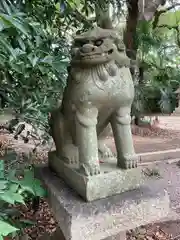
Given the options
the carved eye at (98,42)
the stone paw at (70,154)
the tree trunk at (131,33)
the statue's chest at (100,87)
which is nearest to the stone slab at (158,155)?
the tree trunk at (131,33)

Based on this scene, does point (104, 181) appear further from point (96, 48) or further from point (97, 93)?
point (96, 48)

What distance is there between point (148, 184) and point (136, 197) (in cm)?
13

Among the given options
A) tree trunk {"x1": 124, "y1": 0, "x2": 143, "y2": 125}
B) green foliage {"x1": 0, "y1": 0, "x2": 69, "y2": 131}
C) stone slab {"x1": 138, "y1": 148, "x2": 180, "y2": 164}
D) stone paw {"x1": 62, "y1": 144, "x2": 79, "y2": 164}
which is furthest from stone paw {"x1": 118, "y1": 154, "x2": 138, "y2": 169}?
tree trunk {"x1": 124, "y1": 0, "x2": 143, "y2": 125}

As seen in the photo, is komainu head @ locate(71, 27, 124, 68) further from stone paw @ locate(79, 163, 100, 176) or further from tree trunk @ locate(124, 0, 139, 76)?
tree trunk @ locate(124, 0, 139, 76)

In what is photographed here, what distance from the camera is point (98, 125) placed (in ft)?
4.29

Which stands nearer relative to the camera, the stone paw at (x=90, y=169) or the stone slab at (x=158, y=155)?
the stone paw at (x=90, y=169)

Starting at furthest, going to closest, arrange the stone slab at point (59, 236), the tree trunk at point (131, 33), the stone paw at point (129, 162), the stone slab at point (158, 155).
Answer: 1. the tree trunk at point (131, 33)
2. the stone slab at point (158, 155)
3. the stone slab at point (59, 236)
4. the stone paw at point (129, 162)

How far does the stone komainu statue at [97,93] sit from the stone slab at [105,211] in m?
0.11

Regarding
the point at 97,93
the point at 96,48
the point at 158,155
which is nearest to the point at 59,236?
the point at 97,93

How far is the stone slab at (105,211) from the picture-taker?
1.08 m

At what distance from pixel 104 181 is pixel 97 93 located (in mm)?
314

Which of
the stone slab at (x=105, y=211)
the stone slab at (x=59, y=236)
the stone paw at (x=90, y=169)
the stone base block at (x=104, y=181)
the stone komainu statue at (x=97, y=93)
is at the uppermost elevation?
the stone komainu statue at (x=97, y=93)

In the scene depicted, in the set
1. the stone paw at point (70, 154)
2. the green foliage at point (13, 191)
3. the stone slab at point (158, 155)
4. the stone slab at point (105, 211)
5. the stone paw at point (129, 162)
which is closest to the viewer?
the green foliage at point (13, 191)

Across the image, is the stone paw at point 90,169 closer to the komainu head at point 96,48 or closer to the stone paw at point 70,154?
the stone paw at point 70,154
